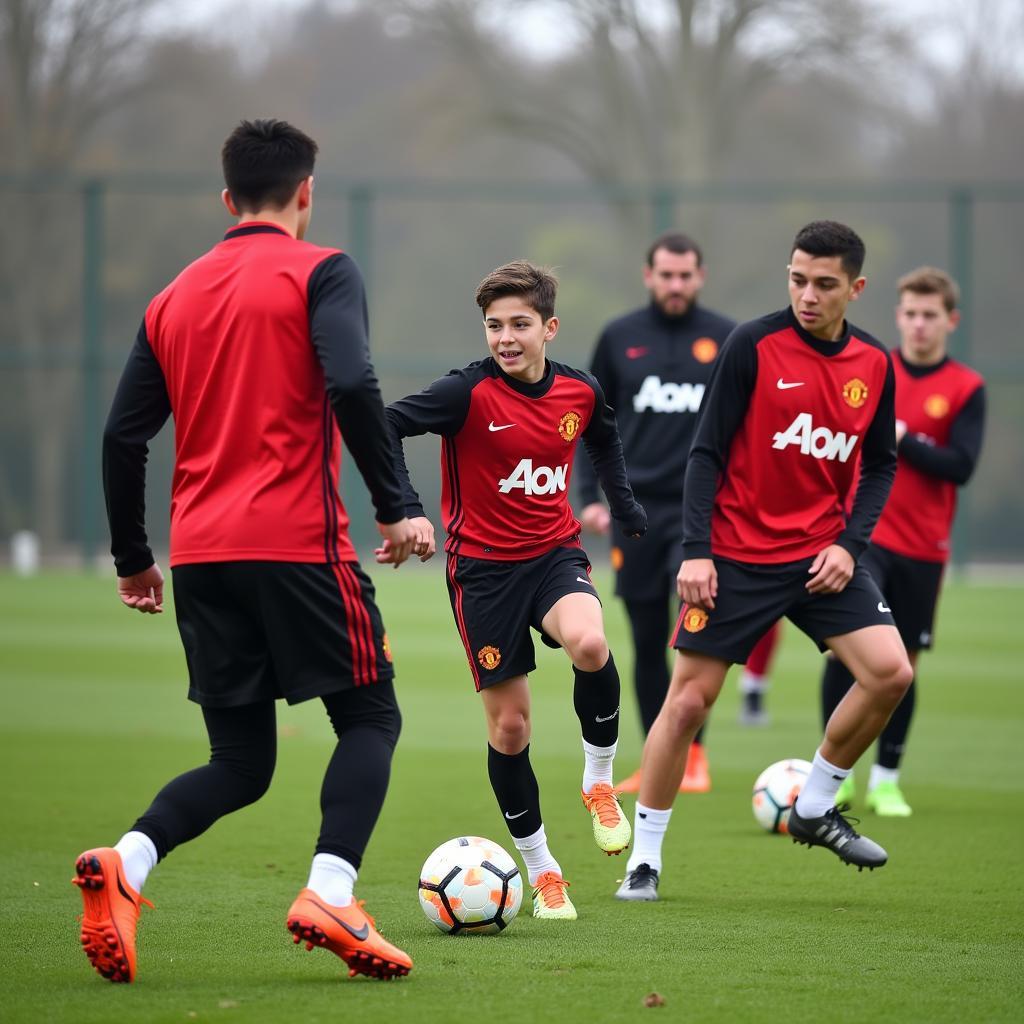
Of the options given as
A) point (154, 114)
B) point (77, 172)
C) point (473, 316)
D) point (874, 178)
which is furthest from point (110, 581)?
point (874, 178)

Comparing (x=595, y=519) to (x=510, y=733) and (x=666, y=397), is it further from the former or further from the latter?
(x=510, y=733)

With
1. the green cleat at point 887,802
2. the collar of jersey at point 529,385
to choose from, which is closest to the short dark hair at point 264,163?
the collar of jersey at point 529,385

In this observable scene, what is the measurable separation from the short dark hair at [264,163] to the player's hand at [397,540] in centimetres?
87

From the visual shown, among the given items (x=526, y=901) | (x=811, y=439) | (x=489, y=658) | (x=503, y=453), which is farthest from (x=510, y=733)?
(x=811, y=439)

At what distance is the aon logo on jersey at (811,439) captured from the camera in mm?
5348

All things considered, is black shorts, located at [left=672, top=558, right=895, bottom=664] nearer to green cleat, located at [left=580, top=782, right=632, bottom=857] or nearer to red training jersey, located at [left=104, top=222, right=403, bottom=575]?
green cleat, located at [left=580, top=782, right=632, bottom=857]

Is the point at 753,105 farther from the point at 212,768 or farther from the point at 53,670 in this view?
the point at 212,768

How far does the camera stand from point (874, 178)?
30703mm

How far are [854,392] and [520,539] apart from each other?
3.91 feet

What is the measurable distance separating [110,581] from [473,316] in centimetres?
857

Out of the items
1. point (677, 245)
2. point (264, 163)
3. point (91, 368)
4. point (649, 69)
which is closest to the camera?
point (264, 163)

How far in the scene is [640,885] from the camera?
533 centimetres

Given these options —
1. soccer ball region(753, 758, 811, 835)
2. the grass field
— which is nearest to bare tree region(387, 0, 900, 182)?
the grass field

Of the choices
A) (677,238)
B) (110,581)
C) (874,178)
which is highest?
(874,178)
